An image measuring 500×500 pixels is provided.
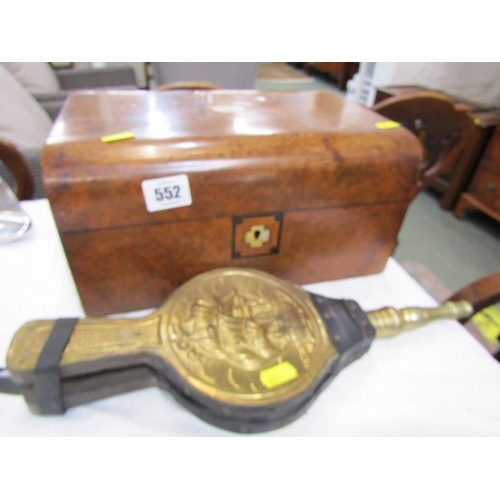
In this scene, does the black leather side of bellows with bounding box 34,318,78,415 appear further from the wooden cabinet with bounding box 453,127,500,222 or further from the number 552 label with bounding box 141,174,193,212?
the wooden cabinet with bounding box 453,127,500,222

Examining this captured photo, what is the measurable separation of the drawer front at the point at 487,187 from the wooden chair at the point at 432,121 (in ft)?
3.02

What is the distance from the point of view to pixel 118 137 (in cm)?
52

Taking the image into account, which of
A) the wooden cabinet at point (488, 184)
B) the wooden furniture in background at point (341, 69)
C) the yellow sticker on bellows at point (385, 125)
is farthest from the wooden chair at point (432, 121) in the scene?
the wooden furniture in background at point (341, 69)

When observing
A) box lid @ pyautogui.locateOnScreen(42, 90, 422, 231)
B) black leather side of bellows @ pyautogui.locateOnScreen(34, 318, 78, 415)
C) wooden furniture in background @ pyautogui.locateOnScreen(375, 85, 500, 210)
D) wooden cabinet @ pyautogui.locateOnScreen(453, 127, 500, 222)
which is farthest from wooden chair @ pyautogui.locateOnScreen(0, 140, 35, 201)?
wooden cabinet @ pyautogui.locateOnScreen(453, 127, 500, 222)

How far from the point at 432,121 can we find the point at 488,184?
1.10 metres

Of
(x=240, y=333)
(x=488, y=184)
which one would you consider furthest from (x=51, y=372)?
(x=488, y=184)

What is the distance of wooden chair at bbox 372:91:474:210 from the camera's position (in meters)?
0.96

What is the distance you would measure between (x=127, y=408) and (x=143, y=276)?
8.2 inches

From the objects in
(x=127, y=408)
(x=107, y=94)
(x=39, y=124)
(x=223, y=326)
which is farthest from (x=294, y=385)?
(x=39, y=124)

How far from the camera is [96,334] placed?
0.44 m

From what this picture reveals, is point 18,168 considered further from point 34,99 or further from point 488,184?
point 488,184

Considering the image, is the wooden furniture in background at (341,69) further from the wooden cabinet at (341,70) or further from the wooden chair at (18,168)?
the wooden chair at (18,168)

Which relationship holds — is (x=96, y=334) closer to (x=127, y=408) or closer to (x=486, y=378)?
(x=127, y=408)

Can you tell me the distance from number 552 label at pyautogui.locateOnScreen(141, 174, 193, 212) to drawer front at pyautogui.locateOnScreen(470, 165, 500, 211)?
189cm
